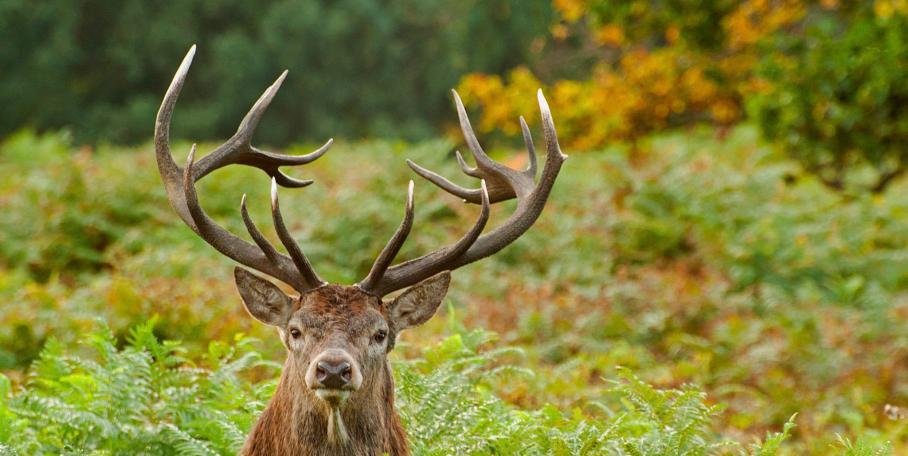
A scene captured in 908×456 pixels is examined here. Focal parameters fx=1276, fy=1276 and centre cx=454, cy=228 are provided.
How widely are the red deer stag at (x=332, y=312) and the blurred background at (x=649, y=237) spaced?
0.86 meters

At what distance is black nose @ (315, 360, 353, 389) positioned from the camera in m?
4.39

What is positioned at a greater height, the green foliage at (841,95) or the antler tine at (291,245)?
the green foliage at (841,95)

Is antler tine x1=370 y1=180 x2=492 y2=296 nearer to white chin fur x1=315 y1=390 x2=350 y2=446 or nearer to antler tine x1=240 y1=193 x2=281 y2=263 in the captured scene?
antler tine x1=240 y1=193 x2=281 y2=263

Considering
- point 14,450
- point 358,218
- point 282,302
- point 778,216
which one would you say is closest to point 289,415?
point 282,302

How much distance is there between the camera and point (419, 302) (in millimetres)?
4992

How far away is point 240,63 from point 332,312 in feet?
102

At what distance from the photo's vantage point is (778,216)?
12492 millimetres

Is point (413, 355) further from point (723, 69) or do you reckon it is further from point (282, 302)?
point (723, 69)

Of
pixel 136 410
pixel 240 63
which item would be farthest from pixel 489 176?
pixel 240 63

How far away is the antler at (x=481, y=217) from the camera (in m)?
4.82

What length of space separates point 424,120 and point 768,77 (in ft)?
96.9

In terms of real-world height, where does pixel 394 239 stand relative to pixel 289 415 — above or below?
above

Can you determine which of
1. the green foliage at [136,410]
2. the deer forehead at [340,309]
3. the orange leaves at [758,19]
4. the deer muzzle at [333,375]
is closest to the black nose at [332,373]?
the deer muzzle at [333,375]

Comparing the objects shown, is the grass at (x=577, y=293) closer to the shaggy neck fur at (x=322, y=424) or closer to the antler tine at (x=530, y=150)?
the shaggy neck fur at (x=322, y=424)
